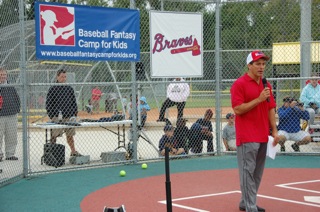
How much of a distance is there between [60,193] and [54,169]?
211 cm

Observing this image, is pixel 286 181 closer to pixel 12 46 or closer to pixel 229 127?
pixel 229 127

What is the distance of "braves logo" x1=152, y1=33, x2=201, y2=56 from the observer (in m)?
11.5

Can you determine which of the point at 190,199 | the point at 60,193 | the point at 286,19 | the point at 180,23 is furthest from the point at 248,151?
the point at 286,19

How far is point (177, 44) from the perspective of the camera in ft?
38.5

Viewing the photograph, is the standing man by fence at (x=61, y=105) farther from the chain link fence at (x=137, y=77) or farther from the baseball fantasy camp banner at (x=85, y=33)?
the baseball fantasy camp banner at (x=85, y=33)

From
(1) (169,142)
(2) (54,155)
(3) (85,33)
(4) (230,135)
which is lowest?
(2) (54,155)

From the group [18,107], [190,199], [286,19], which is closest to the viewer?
[190,199]

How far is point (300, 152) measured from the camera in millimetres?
12391

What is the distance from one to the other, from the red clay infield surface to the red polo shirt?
46.3 inches

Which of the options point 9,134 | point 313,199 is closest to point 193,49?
point 9,134

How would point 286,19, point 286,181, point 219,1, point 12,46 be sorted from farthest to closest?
point 286,19 → point 219,1 → point 12,46 → point 286,181

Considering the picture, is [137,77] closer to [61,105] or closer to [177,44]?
[177,44]

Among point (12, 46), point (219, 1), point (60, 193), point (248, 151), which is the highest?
point (219, 1)

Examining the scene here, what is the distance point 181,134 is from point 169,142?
385mm
